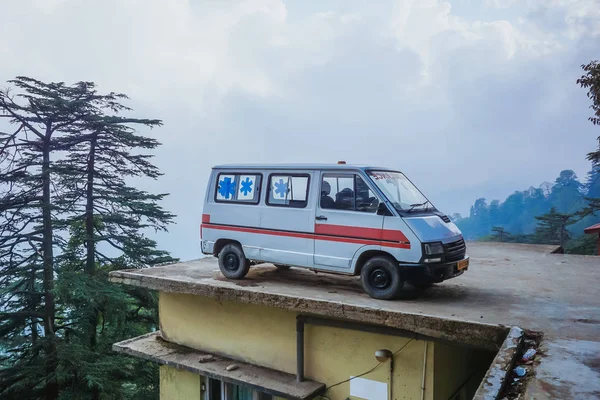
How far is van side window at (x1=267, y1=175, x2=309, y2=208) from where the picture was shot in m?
6.48

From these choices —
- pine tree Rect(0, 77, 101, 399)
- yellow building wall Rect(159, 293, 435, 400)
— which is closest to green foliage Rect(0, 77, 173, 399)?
pine tree Rect(0, 77, 101, 399)

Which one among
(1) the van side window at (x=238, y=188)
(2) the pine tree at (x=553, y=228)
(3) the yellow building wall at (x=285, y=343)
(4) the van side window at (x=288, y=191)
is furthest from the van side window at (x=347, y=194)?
(2) the pine tree at (x=553, y=228)

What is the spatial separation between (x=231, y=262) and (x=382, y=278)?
2737 millimetres

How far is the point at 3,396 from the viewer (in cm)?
1466

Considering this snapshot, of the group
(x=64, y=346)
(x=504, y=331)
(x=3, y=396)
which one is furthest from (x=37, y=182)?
(x=504, y=331)

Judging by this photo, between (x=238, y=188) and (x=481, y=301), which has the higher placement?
(x=238, y=188)

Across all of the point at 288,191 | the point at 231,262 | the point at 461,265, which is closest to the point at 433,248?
the point at 461,265

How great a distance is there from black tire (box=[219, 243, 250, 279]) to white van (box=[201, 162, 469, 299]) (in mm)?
17

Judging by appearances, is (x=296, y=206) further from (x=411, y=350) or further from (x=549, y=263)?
(x=549, y=263)

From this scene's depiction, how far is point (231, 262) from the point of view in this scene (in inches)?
284

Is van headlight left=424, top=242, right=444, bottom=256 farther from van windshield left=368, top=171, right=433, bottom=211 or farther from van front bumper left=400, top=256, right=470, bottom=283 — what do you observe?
van windshield left=368, top=171, right=433, bottom=211

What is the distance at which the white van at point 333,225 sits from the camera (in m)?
5.60

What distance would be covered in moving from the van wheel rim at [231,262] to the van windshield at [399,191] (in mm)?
2778

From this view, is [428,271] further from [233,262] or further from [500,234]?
[500,234]
